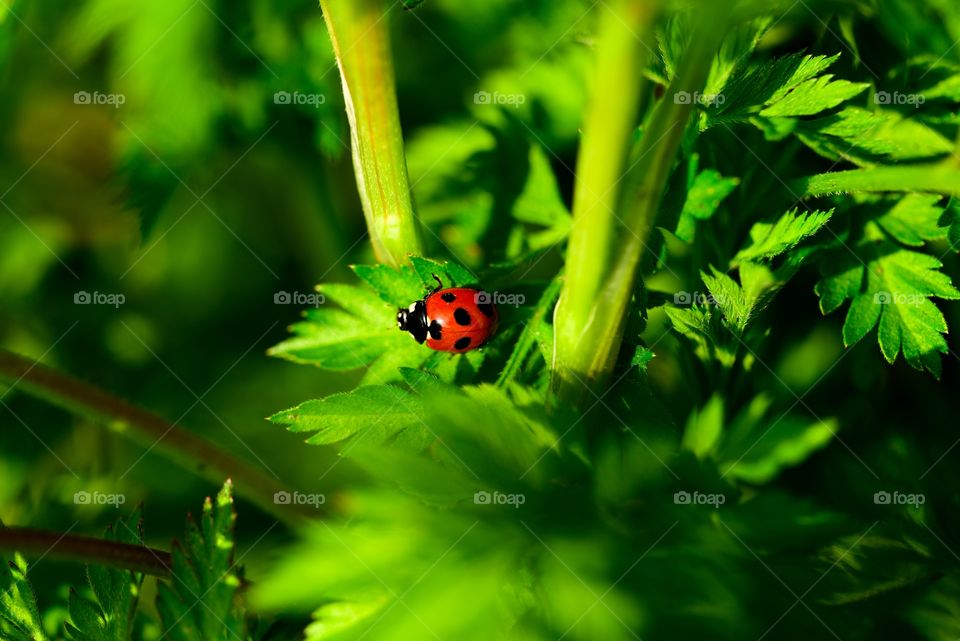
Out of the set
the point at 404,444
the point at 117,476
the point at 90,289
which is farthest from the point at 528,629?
the point at 90,289

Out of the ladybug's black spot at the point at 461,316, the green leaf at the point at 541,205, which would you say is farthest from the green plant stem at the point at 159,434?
the green leaf at the point at 541,205

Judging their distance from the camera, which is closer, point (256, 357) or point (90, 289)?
point (256, 357)

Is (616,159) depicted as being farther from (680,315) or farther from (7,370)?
(7,370)

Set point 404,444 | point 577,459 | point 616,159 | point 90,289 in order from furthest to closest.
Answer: point 90,289, point 404,444, point 577,459, point 616,159

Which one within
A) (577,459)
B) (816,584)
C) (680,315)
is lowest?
(816,584)

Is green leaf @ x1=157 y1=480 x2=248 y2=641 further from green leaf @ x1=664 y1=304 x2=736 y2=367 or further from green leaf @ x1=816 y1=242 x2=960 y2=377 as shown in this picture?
green leaf @ x1=816 y1=242 x2=960 y2=377

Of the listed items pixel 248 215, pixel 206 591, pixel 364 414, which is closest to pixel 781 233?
pixel 364 414

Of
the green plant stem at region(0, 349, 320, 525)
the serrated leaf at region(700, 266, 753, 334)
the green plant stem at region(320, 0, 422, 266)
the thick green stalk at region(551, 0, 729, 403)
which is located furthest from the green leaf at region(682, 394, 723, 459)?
the green plant stem at region(0, 349, 320, 525)
